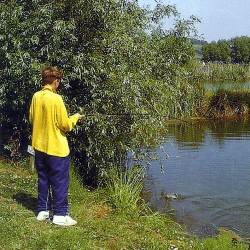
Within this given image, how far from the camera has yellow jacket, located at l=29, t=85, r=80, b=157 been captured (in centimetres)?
605

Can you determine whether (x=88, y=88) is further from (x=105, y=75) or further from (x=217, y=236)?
(x=217, y=236)

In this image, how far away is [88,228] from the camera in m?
6.45

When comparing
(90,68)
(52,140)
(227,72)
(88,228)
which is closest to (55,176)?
(52,140)

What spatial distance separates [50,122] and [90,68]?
128 inches

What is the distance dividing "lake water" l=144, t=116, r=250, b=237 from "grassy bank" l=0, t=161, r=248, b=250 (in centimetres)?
90

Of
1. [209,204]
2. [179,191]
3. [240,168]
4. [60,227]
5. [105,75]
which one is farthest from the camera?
[240,168]

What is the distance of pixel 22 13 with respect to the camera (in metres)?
9.68

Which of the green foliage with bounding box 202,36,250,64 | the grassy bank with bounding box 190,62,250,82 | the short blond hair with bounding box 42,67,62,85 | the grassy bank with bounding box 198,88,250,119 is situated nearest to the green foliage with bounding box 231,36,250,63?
the green foliage with bounding box 202,36,250,64

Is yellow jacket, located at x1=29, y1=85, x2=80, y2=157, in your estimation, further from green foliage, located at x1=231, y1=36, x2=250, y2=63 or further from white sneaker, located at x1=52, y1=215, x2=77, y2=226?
green foliage, located at x1=231, y1=36, x2=250, y2=63

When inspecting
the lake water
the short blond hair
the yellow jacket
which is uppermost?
the short blond hair

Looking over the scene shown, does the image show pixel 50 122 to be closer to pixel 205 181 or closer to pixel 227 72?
pixel 205 181

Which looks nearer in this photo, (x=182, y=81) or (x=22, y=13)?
(x=22, y=13)

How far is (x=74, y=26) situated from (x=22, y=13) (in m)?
1.33

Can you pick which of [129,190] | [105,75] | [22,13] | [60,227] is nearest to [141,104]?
[105,75]
